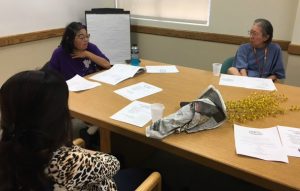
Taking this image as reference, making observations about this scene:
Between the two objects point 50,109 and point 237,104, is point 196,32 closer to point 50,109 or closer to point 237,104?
point 237,104

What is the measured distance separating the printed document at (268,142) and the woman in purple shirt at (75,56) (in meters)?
1.39

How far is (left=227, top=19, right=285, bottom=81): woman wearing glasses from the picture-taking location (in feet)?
7.57

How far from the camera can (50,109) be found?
87cm

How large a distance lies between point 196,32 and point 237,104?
1.92m

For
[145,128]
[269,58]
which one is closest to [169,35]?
[269,58]

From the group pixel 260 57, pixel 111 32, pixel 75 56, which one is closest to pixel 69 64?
pixel 75 56

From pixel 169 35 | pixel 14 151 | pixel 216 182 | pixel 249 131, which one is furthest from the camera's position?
pixel 169 35

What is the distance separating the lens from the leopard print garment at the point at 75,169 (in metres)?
0.92

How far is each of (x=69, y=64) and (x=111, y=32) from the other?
146 cm

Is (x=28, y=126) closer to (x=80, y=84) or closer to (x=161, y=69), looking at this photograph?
(x=80, y=84)

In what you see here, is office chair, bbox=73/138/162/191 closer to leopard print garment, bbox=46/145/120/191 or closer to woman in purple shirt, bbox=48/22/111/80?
leopard print garment, bbox=46/145/120/191

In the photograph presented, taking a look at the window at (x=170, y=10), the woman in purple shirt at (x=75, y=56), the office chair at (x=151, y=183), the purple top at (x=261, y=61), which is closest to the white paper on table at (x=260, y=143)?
the office chair at (x=151, y=183)

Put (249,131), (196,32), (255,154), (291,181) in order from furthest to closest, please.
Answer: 1. (196,32)
2. (249,131)
3. (255,154)
4. (291,181)

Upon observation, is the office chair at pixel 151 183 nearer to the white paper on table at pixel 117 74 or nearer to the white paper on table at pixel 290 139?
the white paper on table at pixel 290 139
